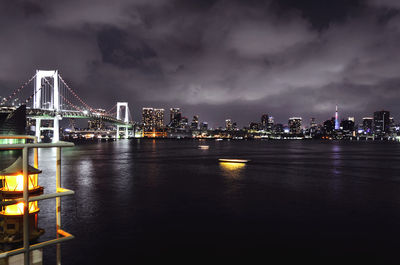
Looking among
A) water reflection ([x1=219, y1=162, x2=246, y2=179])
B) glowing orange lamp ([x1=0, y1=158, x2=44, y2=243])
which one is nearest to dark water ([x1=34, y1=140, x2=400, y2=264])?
glowing orange lamp ([x1=0, y1=158, x2=44, y2=243])

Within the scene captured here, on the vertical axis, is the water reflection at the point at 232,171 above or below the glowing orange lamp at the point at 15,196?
below

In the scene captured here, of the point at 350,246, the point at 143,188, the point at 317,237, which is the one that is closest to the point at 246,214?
the point at 317,237

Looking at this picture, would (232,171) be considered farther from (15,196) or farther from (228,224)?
(15,196)

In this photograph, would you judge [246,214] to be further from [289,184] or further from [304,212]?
[289,184]

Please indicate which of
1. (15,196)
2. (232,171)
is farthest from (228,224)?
(232,171)

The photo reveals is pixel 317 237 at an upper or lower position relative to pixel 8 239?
lower

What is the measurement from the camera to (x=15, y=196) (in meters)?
6.48

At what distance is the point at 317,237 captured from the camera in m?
10.8

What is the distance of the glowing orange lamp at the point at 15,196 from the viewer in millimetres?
6477

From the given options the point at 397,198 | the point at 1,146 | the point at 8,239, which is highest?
the point at 1,146

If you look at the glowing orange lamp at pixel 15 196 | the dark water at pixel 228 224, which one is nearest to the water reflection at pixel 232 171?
the dark water at pixel 228 224

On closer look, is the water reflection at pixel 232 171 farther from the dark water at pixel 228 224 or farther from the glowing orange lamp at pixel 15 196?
the glowing orange lamp at pixel 15 196

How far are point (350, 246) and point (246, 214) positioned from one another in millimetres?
4955

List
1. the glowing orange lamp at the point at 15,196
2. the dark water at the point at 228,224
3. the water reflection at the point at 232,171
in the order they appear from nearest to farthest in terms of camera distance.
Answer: the glowing orange lamp at the point at 15,196 < the dark water at the point at 228,224 < the water reflection at the point at 232,171
